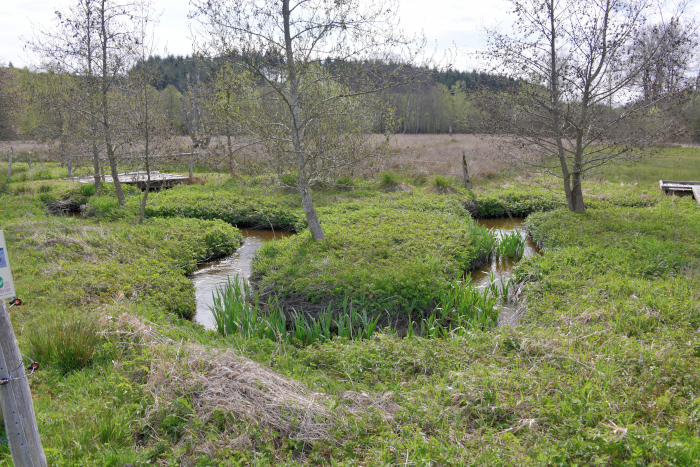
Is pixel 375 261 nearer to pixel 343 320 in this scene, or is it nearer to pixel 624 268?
pixel 343 320

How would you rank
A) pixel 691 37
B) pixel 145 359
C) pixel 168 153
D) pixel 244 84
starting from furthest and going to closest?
pixel 168 153
pixel 691 37
pixel 244 84
pixel 145 359

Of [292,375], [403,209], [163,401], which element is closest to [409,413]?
[292,375]

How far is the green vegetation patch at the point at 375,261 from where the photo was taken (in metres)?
6.77

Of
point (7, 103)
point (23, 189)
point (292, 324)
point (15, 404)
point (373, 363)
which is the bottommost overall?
point (292, 324)

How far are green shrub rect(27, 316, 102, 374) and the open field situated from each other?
0.02 meters

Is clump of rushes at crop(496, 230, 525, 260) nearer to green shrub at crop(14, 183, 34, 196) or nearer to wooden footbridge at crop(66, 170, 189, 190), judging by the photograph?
wooden footbridge at crop(66, 170, 189, 190)

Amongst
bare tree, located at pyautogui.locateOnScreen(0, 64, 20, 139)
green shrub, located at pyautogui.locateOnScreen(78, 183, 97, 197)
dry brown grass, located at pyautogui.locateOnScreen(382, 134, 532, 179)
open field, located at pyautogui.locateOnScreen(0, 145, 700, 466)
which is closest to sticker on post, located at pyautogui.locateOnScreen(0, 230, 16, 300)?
open field, located at pyautogui.locateOnScreen(0, 145, 700, 466)

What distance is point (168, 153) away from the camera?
38.8 ft

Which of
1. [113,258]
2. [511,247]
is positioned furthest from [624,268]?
[113,258]

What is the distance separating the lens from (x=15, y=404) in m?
2.68

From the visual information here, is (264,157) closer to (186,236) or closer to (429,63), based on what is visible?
(186,236)

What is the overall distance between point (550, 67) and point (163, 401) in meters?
11.5

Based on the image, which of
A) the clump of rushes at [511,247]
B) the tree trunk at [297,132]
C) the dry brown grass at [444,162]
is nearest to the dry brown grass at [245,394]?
the tree trunk at [297,132]

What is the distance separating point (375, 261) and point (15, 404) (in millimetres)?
5873
